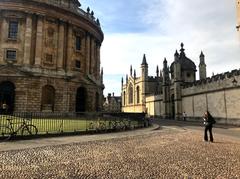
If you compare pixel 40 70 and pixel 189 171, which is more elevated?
pixel 40 70

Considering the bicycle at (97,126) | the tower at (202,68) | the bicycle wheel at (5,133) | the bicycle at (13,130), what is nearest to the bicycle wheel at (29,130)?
the bicycle at (13,130)

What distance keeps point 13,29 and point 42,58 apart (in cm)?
478

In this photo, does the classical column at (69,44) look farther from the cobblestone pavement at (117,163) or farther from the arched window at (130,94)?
the arched window at (130,94)

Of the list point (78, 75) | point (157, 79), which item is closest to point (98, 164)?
point (78, 75)

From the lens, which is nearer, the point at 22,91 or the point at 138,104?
the point at 22,91

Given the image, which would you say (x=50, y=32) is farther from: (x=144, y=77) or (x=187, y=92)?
(x=144, y=77)

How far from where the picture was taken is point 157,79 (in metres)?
76.6

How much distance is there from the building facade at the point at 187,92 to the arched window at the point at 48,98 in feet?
66.3

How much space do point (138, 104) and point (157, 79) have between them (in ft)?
29.4

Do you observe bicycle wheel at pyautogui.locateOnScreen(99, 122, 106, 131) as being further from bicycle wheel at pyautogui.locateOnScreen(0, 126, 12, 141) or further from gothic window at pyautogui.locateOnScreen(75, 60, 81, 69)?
gothic window at pyautogui.locateOnScreen(75, 60, 81, 69)

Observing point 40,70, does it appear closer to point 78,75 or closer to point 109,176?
point 78,75

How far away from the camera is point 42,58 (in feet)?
110

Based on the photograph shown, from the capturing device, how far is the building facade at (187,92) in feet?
106

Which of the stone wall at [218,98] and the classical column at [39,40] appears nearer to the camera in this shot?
the stone wall at [218,98]
